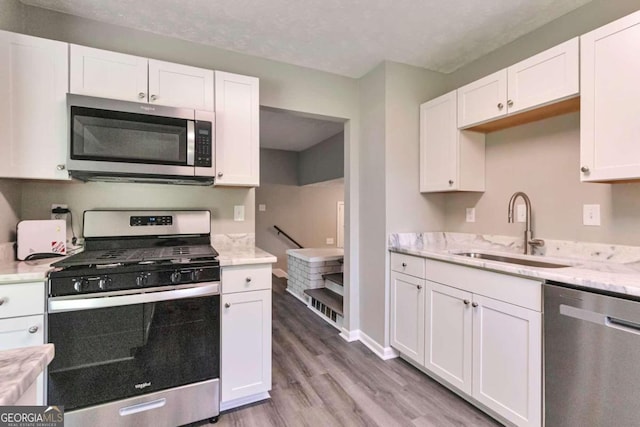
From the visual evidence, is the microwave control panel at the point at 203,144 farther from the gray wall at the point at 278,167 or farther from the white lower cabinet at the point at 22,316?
the gray wall at the point at 278,167

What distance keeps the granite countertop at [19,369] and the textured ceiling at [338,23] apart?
2008mm

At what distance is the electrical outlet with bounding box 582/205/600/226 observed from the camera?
1.81 meters

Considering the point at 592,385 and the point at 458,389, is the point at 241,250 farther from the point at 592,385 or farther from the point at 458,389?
the point at 592,385

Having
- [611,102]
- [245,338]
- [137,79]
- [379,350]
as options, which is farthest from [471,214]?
[137,79]

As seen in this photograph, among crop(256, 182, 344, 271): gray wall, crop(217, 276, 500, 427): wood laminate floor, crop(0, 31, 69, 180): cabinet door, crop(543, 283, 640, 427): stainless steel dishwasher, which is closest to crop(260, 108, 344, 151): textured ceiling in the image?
crop(256, 182, 344, 271): gray wall

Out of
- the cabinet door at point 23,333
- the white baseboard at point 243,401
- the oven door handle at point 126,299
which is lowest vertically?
the white baseboard at point 243,401

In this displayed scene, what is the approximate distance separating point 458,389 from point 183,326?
5.73 ft

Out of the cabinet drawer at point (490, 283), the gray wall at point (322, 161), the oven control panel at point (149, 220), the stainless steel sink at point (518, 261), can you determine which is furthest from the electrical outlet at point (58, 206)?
the gray wall at point (322, 161)

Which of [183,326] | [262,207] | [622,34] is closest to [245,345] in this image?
[183,326]

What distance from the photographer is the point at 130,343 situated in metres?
1.58

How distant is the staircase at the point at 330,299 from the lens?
3.28m

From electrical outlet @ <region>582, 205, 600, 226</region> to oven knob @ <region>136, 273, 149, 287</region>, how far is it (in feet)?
8.41

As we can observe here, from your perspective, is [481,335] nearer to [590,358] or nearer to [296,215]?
[590,358]

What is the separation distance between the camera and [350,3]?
1879mm
